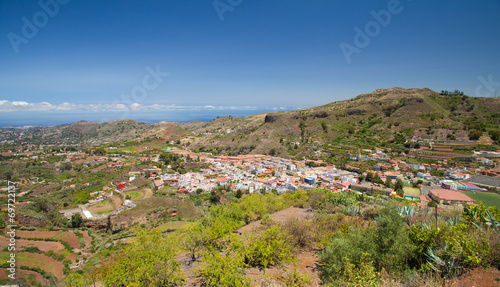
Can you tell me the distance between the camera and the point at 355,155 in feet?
152

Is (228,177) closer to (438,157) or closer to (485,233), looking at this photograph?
(485,233)

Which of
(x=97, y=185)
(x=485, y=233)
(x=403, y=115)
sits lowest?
(x=97, y=185)

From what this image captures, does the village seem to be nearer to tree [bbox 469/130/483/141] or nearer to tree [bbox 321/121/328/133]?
tree [bbox 469/130/483/141]

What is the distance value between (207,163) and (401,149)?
45.6 m

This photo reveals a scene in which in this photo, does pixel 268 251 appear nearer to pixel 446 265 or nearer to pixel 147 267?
pixel 147 267

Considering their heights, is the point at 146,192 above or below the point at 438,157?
below

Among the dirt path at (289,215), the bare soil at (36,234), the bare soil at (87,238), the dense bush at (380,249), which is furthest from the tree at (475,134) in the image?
the bare soil at (36,234)

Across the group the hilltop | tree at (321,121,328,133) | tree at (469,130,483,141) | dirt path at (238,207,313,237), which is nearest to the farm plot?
dirt path at (238,207,313,237)

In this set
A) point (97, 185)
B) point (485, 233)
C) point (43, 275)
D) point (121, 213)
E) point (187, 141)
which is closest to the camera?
point (485, 233)

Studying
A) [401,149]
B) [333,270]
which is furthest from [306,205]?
[401,149]

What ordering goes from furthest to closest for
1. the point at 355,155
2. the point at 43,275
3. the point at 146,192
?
the point at 355,155 < the point at 146,192 < the point at 43,275

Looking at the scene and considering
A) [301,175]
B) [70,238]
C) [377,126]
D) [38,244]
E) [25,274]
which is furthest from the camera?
[377,126]

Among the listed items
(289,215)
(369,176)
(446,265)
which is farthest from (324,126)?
(446,265)

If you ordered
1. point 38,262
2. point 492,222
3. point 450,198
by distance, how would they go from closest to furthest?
point 492,222 → point 38,262 → point 450,198
